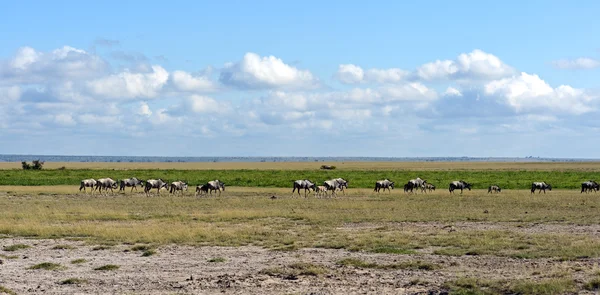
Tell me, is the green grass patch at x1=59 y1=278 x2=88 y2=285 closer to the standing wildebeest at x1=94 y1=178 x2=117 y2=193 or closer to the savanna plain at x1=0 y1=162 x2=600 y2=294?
the savanna plain at x1=0 y1=162 x2=600 y2=294

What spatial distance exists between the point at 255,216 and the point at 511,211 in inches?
485

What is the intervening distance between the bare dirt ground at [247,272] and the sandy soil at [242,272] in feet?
0.06

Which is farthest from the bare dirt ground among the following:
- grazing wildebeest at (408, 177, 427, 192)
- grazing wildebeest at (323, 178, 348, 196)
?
grazing wildebeest at (408, 177, 427, 192)

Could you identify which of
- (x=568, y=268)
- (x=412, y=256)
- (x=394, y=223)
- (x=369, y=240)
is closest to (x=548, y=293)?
(x=568, y=268)

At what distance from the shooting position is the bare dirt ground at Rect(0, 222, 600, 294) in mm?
14266

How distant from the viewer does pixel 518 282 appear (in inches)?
542

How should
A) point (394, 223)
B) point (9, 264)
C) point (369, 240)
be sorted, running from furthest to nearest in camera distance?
point (394, 223) < point (369, 240) < point (9, 264)

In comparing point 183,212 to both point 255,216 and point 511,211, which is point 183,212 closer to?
point 255,216

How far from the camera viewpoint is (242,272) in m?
16.1

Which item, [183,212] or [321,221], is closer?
[321,221]

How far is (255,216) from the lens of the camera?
31.1 metres

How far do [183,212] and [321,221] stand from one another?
26.7 feet

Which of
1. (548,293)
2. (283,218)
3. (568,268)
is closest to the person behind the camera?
(548,293)

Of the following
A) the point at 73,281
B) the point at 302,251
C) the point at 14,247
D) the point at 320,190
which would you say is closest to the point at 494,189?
the point at 320,190
